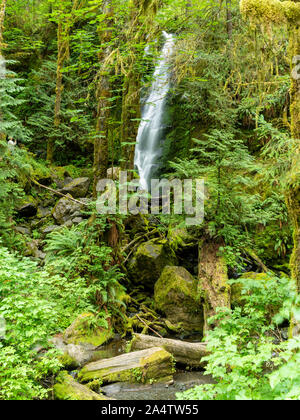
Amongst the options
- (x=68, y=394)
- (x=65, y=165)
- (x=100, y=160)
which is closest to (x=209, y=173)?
(x=100, y=160)

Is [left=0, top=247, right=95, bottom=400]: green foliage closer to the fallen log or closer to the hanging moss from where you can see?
the fallen log

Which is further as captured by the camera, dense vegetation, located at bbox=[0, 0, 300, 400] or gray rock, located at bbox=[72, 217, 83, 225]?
gray rock, located at bbox=[72, 217, 83, 225]

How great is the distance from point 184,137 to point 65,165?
22.3 ft

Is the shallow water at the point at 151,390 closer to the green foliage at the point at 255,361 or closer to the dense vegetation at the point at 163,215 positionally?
the dense vegetation at the point at 163,215

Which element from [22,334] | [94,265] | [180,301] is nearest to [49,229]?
[94,265]

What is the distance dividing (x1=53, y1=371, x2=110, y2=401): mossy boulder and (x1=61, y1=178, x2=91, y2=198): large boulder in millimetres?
9647

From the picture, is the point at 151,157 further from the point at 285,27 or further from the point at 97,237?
the point at 285,27

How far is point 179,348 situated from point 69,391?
2.33 m

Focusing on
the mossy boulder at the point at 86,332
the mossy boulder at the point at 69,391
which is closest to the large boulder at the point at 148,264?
the mossy boulder at the point at 86,332

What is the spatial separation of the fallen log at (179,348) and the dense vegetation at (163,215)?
0.41 metres

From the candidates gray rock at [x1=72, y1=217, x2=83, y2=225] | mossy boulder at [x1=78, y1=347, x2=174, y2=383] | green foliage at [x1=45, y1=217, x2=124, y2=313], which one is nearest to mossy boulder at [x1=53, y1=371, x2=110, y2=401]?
mossy boulder at [x1=78, y1=347, x2=174, y2=383]

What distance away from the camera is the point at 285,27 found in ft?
13.0

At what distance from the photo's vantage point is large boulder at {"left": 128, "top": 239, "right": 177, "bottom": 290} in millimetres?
8898

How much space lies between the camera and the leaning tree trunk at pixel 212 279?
22.6 feet
